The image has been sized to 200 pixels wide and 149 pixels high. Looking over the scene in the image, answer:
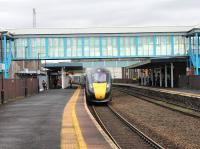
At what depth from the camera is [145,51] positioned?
2972 inches

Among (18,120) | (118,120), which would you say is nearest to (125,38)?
(118,120)

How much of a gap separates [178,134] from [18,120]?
6.40 meters

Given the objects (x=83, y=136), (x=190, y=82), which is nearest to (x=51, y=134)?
(x=83, y=136)

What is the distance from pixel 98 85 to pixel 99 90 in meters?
0.37

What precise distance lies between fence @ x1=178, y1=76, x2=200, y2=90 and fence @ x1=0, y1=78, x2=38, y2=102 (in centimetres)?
1816

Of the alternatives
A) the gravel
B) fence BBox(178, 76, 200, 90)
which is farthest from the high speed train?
fence BBox(178, 76, 200, 90)

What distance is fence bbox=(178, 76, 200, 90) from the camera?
51766 millimetres

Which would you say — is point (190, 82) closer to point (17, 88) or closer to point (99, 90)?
point (17, 88)

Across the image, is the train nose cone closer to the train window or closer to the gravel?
the train window

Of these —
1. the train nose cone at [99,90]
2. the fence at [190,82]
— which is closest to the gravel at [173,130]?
the train nose cone at [99,90]

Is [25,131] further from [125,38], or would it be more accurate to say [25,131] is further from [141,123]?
[125,38]

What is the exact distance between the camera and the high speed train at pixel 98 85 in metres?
32.7

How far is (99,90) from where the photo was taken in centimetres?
3266

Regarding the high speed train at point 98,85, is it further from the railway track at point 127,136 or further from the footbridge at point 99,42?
the footbridge at point 99,42
